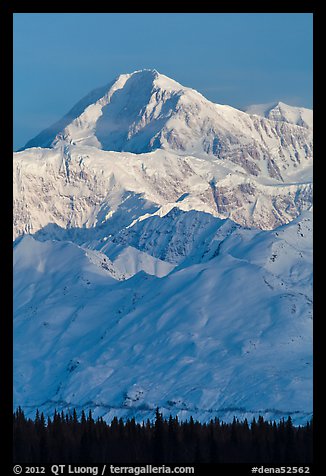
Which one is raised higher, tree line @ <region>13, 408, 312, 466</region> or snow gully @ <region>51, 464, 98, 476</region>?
tree line @ <region>13, 408, 312, 466</region>

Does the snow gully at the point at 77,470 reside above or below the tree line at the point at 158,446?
below

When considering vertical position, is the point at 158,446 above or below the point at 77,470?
above

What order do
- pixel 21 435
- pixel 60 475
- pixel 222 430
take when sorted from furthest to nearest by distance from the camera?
1. pixel 222 430
2. pixel 21 435
3. pixel 60 475

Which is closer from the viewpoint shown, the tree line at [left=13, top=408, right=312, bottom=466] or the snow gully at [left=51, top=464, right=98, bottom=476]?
the snow gully at [left=51, top=464, right=98, bottom=476]

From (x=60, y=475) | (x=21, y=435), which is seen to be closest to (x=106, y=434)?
(x=21, y=435)

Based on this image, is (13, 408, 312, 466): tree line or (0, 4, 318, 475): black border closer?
(0, 4, 318, 475): black border

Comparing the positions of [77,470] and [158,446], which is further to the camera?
[158,446]
